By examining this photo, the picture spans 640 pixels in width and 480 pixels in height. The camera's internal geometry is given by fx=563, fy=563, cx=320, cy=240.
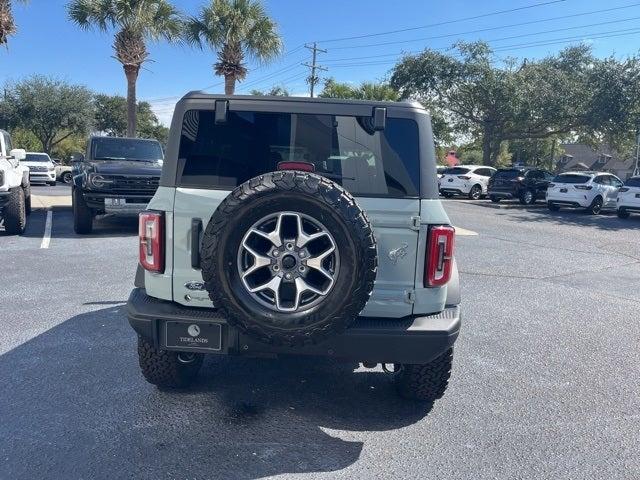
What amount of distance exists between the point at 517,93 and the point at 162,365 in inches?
1205

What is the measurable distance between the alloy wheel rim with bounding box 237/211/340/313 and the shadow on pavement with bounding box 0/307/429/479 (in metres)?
0.89

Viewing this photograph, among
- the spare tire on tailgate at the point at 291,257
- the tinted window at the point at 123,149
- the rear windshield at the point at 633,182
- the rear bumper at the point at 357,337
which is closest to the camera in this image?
the spare tire on tailgate at the point at 291,257

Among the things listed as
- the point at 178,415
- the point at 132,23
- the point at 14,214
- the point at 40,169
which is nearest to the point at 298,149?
the point at 178,415

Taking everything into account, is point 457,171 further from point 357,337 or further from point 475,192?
point 357,337

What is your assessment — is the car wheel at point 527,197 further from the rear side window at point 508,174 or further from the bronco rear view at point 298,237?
the bronco rear view at point 298,237

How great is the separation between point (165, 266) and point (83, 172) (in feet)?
27.3

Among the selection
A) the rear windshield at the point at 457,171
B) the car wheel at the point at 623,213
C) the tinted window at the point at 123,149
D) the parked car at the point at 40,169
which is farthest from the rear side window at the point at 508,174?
the parked car at the point at 40,169

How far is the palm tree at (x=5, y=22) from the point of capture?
14000 millimetres

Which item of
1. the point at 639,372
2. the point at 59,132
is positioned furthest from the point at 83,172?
the point at 59,132

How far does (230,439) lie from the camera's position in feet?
10.8

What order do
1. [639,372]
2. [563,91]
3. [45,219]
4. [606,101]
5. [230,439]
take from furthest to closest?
[563,91] → [606,101] → [45,219] → [639,372] → [230,439]

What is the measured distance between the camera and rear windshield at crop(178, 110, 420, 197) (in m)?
3.39

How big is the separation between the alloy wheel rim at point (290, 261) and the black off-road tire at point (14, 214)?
8.55 metres

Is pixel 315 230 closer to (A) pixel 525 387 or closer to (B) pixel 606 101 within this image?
(A) pixel 525 387
